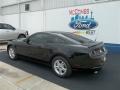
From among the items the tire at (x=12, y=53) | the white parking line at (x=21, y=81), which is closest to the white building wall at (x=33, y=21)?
the tire at (x=12, y=53)

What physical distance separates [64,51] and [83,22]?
20.4ft

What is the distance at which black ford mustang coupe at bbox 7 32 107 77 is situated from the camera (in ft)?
20.2

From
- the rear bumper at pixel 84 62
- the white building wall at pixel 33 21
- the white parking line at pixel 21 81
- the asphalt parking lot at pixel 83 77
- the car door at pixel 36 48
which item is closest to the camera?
the white parking line at pixel 21 81

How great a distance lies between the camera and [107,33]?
437 inches

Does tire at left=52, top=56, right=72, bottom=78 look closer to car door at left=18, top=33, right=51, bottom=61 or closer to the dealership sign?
car door at left=18, top=33, right=51, bottom=61

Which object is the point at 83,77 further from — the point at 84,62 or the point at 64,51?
the point at 64,51

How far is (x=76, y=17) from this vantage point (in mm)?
12727

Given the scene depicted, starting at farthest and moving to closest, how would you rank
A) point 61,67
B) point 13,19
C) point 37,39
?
point 13,19
point 37,39
point 61,67

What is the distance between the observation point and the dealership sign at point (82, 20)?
11.8 metres

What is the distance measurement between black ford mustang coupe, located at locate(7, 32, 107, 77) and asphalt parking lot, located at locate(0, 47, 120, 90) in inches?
12.5

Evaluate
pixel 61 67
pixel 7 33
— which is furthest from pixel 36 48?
pixel 7 33

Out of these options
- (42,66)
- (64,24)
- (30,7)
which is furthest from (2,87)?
(30,7)

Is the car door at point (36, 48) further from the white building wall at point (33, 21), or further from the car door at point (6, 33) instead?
the white building wall at point (33, 21)

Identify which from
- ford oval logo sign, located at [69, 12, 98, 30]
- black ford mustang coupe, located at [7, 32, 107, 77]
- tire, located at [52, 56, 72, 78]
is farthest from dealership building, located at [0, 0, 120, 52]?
tire, located at [52, 56, 72, 78]
